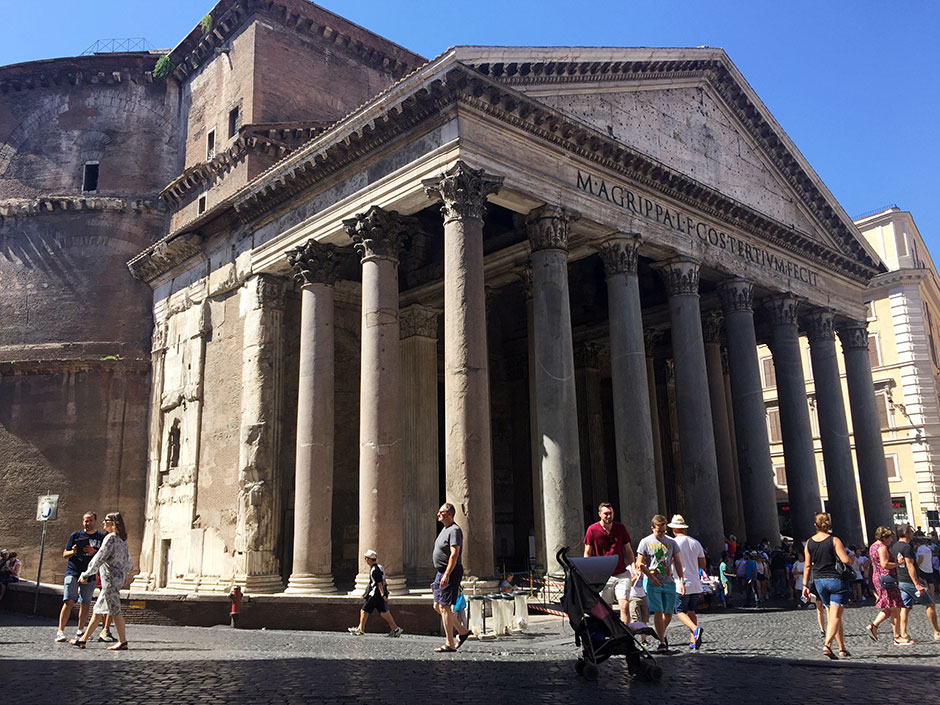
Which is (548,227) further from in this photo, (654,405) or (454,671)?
(654,405)

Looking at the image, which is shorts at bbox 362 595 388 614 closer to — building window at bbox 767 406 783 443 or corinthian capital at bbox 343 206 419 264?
corinthian capital at bbox 343 206 419 264

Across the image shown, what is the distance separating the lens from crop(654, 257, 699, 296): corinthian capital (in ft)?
47.9

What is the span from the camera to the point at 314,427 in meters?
12.8

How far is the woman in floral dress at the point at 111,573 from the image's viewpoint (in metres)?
7.41

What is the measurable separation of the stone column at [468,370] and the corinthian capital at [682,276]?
15.4 feet

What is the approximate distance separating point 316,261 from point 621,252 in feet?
16.9

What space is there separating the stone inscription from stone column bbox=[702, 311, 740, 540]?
1.87 meters

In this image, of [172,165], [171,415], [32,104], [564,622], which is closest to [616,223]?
[564,622]

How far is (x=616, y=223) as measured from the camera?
43.9 feet

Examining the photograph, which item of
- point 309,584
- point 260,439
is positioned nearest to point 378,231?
point 260,439

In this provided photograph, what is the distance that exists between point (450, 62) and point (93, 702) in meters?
8.86

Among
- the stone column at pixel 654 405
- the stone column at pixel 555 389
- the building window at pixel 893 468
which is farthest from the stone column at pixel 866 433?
the stone column at pixel 555 389

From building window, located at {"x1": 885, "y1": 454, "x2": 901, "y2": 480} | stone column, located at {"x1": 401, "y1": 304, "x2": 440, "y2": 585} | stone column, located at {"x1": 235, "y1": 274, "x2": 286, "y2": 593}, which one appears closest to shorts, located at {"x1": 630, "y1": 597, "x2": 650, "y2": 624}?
stone column, located at {"x1": 401, "y1": 304, "x2": 440, "y2": 585}

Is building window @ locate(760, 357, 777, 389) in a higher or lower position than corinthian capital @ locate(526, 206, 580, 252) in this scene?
higher
